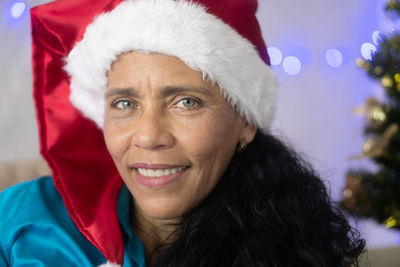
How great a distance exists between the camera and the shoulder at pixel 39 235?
138 cm

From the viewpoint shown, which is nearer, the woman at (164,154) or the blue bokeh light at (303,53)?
the woman at (164,154)

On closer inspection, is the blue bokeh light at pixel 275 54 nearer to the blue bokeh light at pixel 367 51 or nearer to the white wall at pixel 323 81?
the white wall at pixel 323 81

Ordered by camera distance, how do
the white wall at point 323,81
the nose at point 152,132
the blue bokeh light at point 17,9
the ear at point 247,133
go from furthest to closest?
the white wall at point 323,81 → the blue bokeh light at point 17,9 → the ear at point 247,133 → the nose at point 152,132

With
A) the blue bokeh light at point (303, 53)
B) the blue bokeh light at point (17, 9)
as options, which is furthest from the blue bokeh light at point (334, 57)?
the blue bokeh light at point (17, 9)

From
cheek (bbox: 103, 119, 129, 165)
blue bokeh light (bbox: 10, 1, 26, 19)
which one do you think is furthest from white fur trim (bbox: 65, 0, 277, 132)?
blue bokeh light (bbox: 10, 1, 26, 19)

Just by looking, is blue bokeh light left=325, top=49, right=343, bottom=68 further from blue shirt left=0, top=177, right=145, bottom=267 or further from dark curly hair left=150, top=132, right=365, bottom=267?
blue shirt left=0, top=177, right=145, bottom=267

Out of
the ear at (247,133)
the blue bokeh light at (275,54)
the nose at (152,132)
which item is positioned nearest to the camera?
the nose at (152,132)

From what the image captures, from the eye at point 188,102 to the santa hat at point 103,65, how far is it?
0.27ft

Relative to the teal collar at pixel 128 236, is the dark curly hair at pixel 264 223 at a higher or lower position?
higher

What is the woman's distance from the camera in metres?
1.23

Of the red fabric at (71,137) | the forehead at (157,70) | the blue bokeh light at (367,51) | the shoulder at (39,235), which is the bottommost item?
the shoulder at (39,235)

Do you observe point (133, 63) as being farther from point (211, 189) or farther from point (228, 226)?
point (228, 226)

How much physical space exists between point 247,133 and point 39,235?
0.76 metres

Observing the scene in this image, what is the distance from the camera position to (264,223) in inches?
54.3
